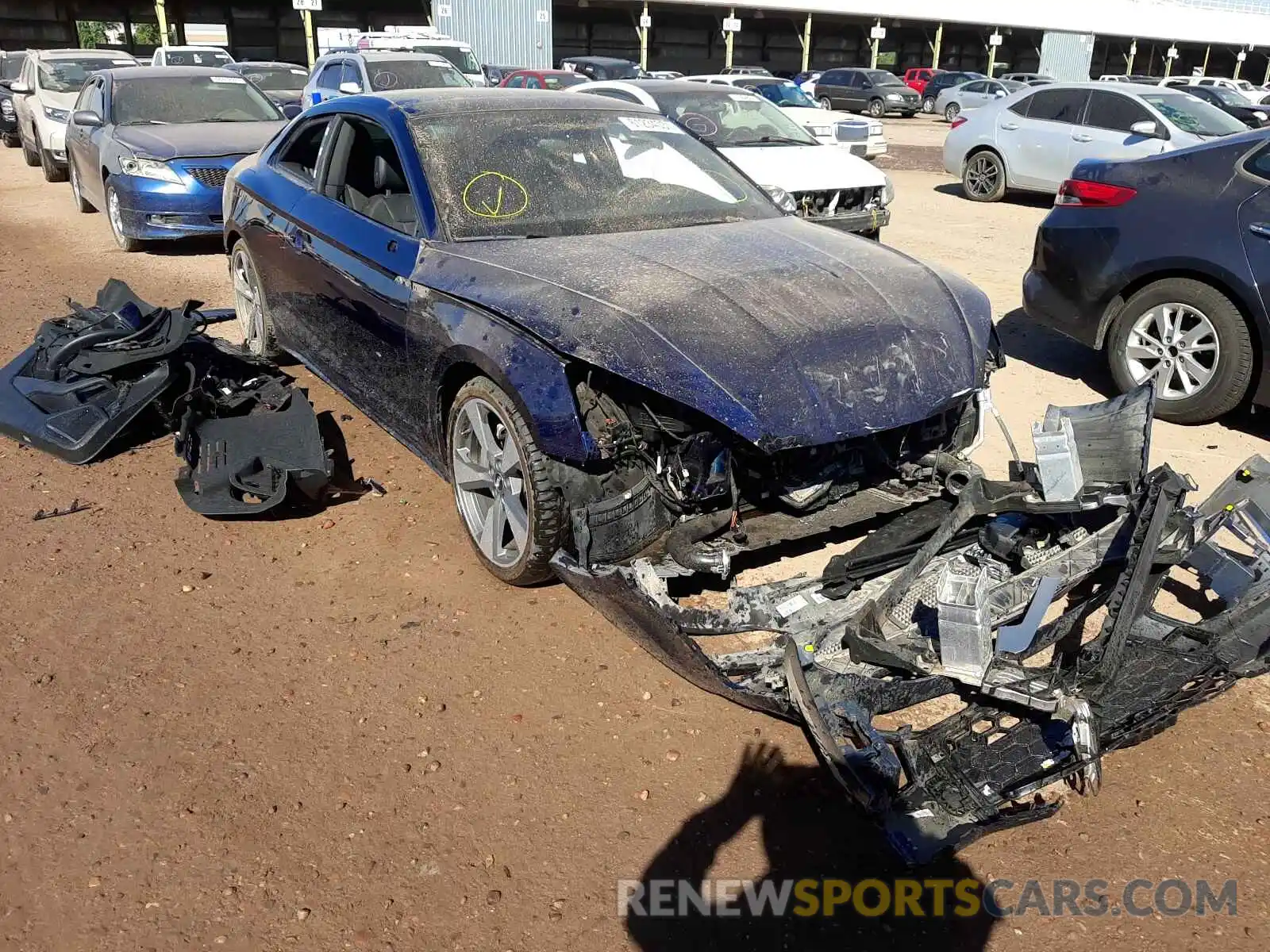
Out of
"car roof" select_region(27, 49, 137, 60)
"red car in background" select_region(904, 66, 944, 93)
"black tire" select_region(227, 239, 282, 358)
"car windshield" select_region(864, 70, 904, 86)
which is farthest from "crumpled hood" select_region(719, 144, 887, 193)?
"red car in background" select_region(904, 66, 944, 93)

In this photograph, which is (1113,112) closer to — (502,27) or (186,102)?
(186,102)

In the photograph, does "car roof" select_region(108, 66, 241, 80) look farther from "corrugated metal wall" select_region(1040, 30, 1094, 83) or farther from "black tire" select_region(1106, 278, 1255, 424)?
"corrugated metal wall" select_region(1040, 30, 1094, 83)

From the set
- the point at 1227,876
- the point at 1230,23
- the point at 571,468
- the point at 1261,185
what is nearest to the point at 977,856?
the point at 1227,876

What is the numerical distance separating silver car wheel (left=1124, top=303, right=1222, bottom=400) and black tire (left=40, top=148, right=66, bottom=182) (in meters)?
14.4

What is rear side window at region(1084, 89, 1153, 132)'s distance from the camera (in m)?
12.0

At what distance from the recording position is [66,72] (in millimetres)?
15039

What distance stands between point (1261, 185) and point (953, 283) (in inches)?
92.4

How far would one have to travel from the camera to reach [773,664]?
298 cm

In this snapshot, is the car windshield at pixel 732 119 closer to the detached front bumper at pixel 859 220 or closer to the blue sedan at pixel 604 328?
the detached front bumper at pixel 859 220

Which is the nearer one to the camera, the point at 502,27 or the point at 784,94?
the point at 784,94

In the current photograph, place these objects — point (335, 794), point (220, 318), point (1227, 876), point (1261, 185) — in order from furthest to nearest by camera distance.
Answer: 1. point (220, 318)
2. point (1261, 185)
3. point (335, 794)
4. point (1227, 876)

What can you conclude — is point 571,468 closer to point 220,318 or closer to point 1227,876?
point 1227,876

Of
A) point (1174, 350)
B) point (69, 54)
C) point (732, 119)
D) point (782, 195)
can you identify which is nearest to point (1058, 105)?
point (732, 119)

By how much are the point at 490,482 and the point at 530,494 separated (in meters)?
0.39
